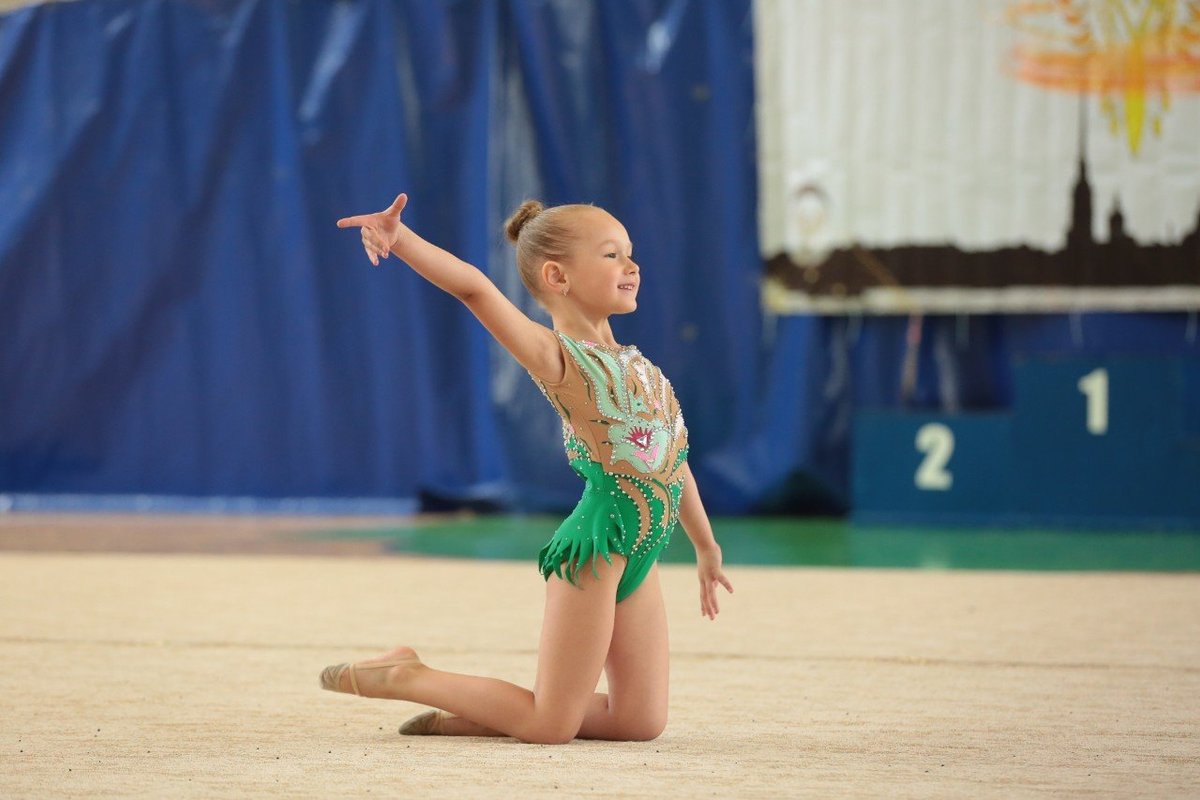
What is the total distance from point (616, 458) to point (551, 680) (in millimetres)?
262

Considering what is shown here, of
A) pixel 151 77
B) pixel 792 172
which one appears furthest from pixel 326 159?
pixel 792 172

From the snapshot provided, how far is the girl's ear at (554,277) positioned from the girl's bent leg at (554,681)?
0.33 metres

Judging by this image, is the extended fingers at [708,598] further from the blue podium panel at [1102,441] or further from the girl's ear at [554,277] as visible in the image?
the blue podium panel at [1102,441]

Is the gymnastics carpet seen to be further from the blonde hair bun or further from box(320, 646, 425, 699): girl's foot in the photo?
the blonde hair bun

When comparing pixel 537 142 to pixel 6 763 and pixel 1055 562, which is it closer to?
pixel 1055 562

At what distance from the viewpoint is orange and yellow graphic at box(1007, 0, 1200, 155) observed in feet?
15.9

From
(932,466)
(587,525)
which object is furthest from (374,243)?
(932,466)

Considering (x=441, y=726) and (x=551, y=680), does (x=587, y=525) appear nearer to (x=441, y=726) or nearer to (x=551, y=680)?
(x=551, y=680)

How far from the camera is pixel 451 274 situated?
1.59 m

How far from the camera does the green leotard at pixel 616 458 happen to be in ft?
5.62

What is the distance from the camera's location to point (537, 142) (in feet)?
17.7

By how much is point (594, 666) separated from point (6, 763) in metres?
0.62

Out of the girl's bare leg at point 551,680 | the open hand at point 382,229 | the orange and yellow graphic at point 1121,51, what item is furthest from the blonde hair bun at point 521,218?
the orange and yellow graphic at point 1121,51

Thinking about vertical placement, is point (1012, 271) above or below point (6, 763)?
above
